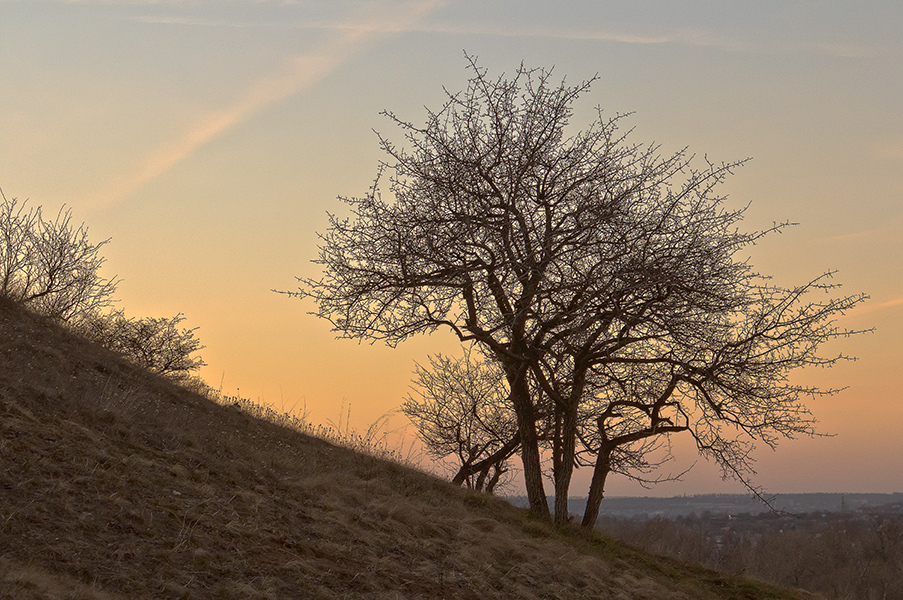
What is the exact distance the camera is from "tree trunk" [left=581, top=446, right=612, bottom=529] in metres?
14.4

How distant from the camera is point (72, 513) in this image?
6520mm

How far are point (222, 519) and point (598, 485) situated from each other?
9.12 m

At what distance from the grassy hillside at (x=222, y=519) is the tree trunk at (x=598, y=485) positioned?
0.64m

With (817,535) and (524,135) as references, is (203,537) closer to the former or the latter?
(524,135)

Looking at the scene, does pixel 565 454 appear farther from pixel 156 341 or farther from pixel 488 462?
pixel 156 341

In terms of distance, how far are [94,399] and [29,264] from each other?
1515 centimetres

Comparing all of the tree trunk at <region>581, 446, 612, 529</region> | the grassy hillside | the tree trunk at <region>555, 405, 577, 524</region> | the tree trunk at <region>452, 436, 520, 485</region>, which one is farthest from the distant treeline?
the grassy hillside

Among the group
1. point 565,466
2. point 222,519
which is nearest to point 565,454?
point 565,466

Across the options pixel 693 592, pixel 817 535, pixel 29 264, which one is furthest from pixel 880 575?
pixel 29 264

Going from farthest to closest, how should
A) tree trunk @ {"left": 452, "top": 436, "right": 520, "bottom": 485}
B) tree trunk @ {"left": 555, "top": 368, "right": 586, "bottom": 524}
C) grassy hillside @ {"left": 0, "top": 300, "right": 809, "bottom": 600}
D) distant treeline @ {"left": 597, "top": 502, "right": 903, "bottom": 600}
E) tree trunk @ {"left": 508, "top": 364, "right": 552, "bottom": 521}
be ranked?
distant treeline @ {"left": 597, "top": 502, "right": 903, "bottom": 600} → tree trunk @ {"left": 452, "top": 436, "right": 520, "bottom": 485} → tree trunk @ {"left": 508, "top": 364, "right": 552, "bottom": 521} → tree trunk @ {"left": 555, "top": 368, "right": 586, "bottom": 524} → grassy hillside @ {"left": 0, "top": 300, "right": 809, "bottom": 600}

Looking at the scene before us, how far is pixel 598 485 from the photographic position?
571 inches

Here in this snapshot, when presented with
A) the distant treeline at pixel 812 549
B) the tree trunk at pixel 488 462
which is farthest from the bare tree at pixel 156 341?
the distant treeline at pixel 812 549

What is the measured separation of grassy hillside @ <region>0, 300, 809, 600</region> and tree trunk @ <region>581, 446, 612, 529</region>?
645 millimetres

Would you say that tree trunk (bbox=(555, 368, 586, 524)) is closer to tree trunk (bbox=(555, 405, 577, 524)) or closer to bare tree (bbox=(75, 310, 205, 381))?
tree trunk (bbox=(555, 405, 577, 524))
